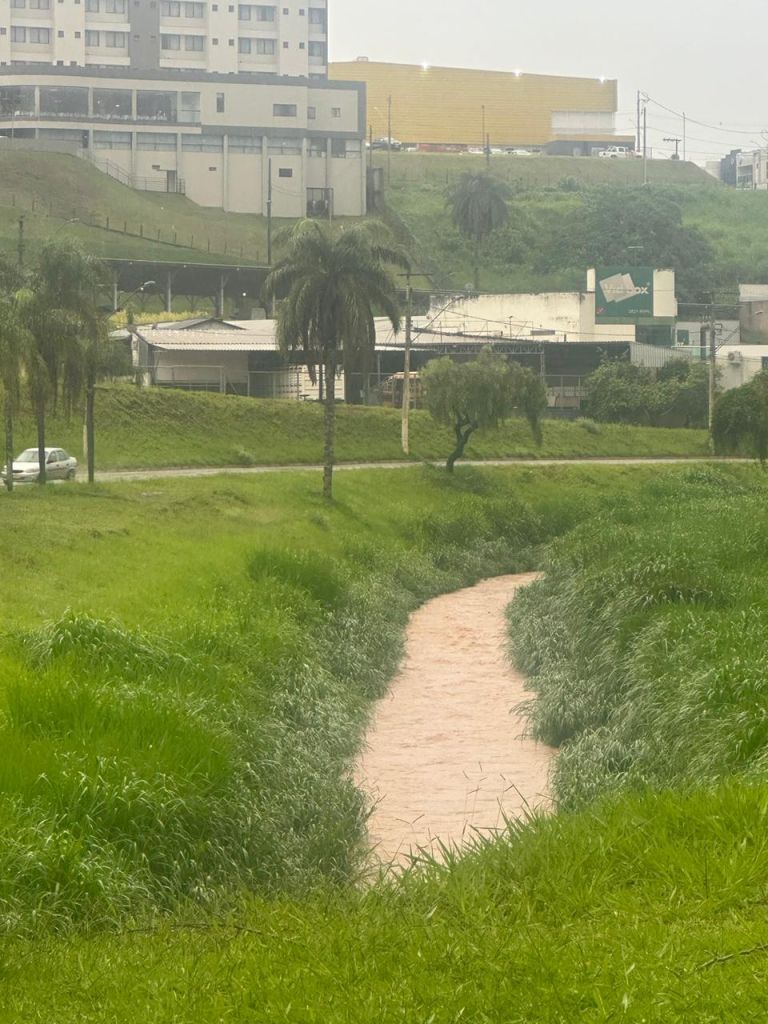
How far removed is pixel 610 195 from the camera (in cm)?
13500

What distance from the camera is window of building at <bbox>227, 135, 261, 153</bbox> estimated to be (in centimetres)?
11450

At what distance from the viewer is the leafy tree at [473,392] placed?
56656 millimetres

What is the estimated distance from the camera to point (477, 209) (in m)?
126

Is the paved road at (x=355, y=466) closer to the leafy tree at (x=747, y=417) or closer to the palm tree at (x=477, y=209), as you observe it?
the leafy tree at (x=747, y=417)

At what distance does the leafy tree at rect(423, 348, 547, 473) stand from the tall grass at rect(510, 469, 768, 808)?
59.4 ft

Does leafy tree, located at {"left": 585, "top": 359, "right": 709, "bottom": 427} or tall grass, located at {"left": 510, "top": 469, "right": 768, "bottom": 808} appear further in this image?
leafy tree, located at {"left": 585, "top": 359, "right": 709, "bottom": 427}

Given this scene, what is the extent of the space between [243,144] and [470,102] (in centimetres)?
6822

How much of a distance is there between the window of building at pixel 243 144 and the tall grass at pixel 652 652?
269 feet

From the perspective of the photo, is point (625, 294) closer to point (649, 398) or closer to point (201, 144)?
point (649, 398)

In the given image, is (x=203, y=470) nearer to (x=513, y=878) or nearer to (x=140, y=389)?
(x=140, y=389)

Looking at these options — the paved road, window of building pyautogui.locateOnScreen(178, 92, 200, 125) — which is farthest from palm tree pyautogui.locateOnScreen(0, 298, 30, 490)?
window of building pyautogui.locateOnScreen(178, 92, 200, 125)

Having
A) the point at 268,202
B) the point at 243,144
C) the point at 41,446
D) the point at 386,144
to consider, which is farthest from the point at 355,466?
the point at 386,144

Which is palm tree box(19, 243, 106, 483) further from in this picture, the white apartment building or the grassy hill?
the white apartment building

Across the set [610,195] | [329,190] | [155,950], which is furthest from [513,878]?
[610,195]
